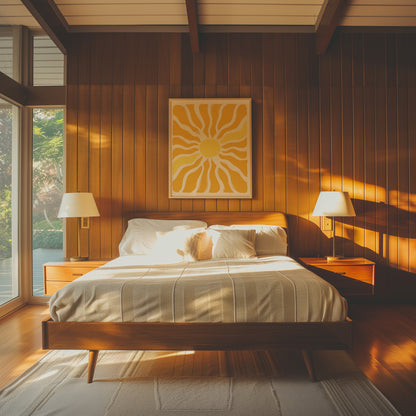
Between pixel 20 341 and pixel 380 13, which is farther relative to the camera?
pixel 380 13

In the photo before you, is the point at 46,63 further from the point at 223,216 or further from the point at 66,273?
the point at 223,216

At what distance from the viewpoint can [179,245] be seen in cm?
316

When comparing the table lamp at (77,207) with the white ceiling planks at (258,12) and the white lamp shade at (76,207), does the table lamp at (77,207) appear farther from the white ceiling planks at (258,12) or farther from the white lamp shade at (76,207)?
the white ceiling planks at (258,12)

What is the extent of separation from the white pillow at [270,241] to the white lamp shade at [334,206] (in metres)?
0.43

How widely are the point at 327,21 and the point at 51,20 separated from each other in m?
2.86

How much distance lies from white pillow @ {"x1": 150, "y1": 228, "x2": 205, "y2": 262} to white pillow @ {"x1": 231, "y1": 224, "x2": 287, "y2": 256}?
2.01 ft

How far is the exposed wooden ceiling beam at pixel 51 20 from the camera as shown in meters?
3.39

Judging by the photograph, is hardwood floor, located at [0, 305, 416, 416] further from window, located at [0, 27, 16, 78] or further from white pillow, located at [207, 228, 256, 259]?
window, located at [0, 27, 16, 78]

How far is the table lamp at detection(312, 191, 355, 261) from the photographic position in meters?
3.52

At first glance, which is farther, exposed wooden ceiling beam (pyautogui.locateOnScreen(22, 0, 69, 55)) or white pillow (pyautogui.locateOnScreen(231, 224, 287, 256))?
white pillow (pyautogui.locateOnScreen(231, 224, 287, 256))

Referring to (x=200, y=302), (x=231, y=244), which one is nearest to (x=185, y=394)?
(x=200, y=302)

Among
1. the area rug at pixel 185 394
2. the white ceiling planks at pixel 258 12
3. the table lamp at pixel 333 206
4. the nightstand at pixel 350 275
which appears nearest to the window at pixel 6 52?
the white ceiling planks at pixel 258 12

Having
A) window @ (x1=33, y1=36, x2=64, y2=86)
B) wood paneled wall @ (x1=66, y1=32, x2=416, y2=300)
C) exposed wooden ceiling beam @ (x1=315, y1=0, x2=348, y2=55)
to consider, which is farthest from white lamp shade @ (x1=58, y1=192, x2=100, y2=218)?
exposed wooden ceiling beam @ (x1=315, y1=0, x2=348, y2=55)

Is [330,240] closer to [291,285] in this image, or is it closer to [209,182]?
[209,182]
